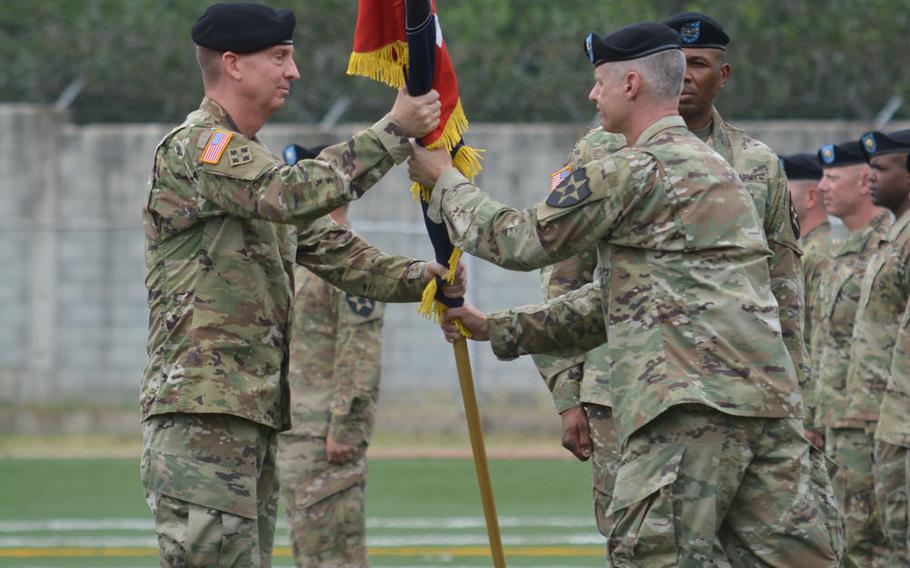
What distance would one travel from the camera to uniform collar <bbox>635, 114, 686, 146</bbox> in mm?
5430

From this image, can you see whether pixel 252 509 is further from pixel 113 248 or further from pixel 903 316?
pixel 113 248

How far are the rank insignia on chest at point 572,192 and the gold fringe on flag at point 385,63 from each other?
1.11m

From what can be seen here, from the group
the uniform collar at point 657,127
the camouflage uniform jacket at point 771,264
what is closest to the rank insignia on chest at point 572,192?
the uniform collar at point 657,127

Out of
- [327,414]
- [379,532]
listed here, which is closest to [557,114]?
[379,532]

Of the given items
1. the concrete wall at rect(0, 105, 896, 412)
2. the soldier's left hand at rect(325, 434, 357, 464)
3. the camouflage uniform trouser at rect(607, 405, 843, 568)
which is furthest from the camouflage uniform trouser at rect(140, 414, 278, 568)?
the concrete wall at rect(0, 105, 896, 412)

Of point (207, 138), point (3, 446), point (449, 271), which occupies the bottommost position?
point (3, 446)

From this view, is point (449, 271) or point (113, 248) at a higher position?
point (449, 271)

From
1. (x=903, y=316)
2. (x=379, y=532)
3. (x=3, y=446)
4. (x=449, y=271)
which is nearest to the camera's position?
(x=449, y=271)

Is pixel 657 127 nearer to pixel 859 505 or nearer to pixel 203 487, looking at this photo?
pixel 203 487

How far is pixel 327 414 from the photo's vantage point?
29.1 feet

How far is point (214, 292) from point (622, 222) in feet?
4.93

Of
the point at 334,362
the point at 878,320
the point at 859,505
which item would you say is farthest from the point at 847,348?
the point at 334,362

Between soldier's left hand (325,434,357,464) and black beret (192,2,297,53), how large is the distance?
11.2 ft

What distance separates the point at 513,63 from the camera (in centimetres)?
1988
